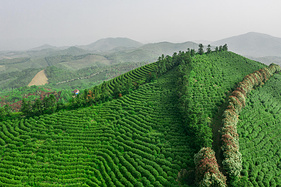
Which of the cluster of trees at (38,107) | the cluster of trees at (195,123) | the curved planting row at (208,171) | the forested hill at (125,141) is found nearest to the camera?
the curved planting row at (208,171)

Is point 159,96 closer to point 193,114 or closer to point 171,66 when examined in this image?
point 193,114

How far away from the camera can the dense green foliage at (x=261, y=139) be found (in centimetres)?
2833

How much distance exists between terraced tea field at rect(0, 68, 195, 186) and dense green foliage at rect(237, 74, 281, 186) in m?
12.1

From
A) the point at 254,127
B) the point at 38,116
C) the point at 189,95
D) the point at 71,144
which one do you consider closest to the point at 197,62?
the point at 189,95

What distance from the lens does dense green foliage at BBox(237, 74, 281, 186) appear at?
2833 cm

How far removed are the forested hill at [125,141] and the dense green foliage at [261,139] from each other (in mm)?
772

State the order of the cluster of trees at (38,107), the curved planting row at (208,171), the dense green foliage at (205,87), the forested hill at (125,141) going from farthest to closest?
the cluster of trees at (38,107), the dense green foliage at (205,87), the forested hill at (125,141), the curved planting row at (208,171)

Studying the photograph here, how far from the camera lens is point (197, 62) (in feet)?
243

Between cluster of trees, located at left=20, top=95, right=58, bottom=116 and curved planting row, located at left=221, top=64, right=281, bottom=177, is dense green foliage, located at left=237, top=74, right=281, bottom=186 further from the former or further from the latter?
cluster of trees, located at left=20, top=95, right=58, bottom=116

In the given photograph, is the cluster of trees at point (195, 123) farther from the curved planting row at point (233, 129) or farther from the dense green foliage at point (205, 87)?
the curved planting row at point (233, 129)

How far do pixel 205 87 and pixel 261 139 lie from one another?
23.8 m

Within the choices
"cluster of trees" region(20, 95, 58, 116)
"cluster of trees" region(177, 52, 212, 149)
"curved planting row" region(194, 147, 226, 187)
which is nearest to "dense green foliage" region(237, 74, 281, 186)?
"curved planting row" region(194, 147, 226, 187)

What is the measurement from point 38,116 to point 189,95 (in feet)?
161

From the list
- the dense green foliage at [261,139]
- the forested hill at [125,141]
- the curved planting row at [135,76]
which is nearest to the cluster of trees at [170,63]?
the curved planting row at [135,76]
